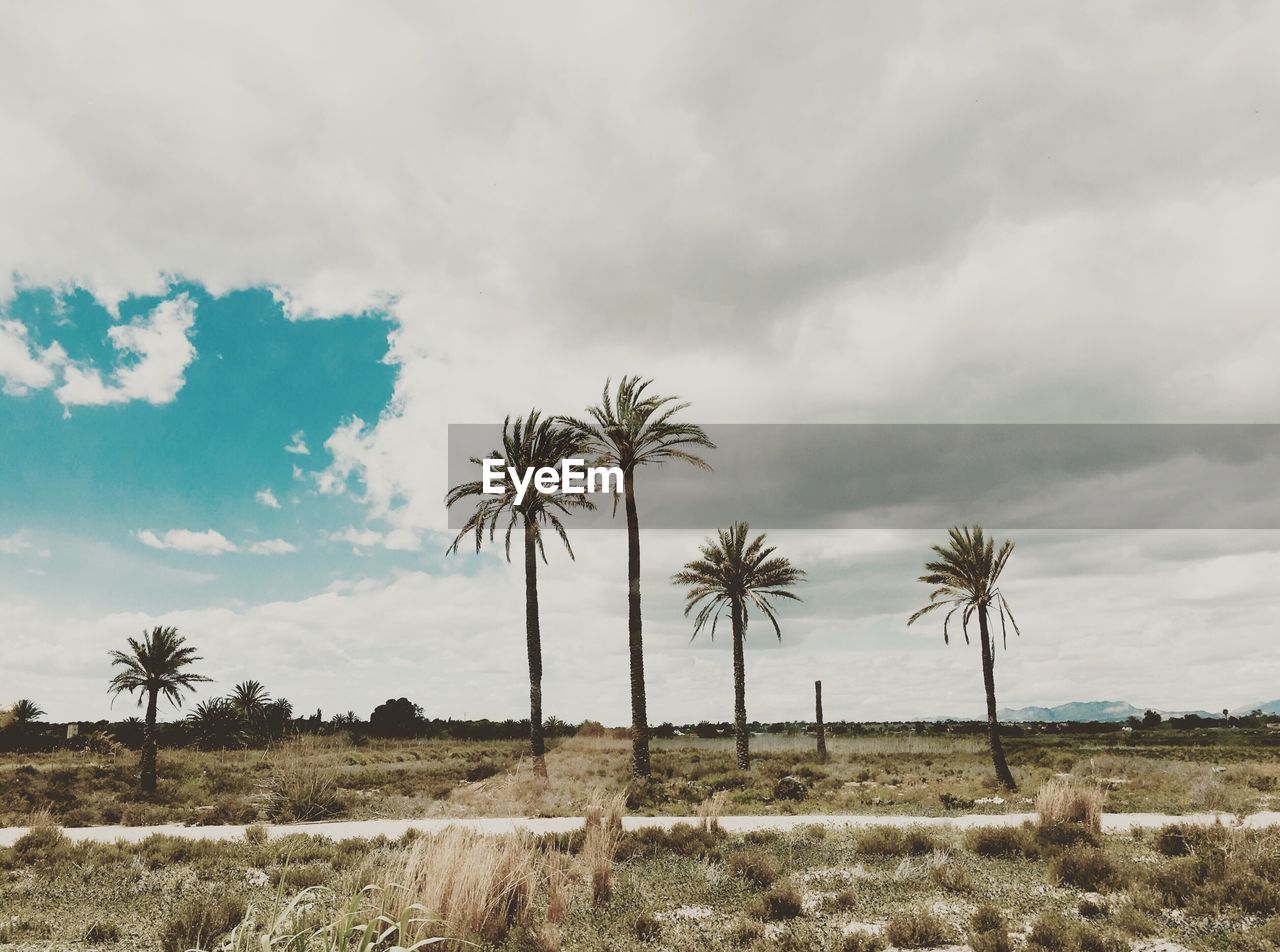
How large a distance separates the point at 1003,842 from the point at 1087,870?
105 inches

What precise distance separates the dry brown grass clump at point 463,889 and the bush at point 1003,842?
8119mm

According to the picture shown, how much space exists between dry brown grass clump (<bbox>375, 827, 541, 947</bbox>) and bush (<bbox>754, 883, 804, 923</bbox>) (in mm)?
2823

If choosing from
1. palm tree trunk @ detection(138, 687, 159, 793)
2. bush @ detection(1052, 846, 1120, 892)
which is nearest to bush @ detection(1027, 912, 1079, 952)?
bush @ detection(1052, 846, 1120, 892)

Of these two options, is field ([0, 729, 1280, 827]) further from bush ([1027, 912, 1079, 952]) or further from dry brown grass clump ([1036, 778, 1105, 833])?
bush ([1027, 912, 1079, 952])

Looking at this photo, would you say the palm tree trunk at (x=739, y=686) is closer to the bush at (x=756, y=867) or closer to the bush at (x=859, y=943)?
the bush at (x=756, y=867)

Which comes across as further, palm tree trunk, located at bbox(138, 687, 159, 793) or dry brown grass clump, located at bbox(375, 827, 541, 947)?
palm tree trunk, located at bbox(138, 687, 159, 793)

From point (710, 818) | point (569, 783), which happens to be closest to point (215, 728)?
point (569, 783)

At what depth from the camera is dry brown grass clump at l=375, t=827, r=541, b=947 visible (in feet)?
23.4

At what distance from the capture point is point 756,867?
1083 centimetres

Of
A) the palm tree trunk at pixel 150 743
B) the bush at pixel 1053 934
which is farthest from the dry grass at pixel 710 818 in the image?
the palm tree trunk at pixel 150 743

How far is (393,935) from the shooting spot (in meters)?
6.84

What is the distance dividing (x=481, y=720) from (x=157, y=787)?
50109 millimetres

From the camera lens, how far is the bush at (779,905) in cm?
910

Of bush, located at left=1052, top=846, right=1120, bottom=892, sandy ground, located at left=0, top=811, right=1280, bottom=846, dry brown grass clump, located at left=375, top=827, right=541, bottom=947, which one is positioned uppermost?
dry brown grass clump, located at left=375, top=827, right=541, bottom=947
